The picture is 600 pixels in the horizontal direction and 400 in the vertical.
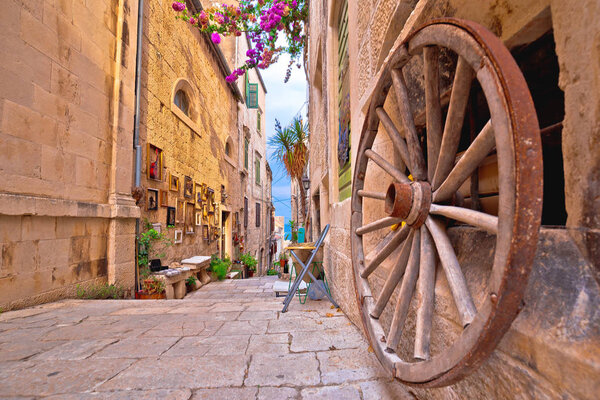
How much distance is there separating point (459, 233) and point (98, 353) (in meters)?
2.16

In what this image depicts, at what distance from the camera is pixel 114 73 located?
14.8 feet

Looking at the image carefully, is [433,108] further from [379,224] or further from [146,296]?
[146,296]

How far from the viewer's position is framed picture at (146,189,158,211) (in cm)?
525

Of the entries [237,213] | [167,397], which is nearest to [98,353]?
[167,397]

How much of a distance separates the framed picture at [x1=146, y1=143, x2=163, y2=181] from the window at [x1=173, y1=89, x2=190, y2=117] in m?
2.16

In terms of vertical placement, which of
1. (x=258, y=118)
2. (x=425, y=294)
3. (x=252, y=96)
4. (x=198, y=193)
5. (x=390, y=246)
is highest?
(x=252, y=96)

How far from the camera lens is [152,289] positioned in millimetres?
4711

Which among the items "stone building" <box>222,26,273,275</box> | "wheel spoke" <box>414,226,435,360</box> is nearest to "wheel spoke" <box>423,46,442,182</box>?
"wheel spoke" <box>414,226,435,360</box>

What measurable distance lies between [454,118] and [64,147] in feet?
13.7

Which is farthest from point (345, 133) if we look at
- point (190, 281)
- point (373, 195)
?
point (190, 281)

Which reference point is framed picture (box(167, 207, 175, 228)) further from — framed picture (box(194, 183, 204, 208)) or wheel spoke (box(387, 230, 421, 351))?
wheel spoke (box(387, 230, 421, 351))

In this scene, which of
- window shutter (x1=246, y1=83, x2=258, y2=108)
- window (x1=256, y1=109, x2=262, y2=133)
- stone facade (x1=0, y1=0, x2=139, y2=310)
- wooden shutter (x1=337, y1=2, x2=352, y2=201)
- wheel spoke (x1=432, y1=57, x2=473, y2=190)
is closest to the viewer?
wheel spoke (x1=432, y1=57, x2=473, y2=190)

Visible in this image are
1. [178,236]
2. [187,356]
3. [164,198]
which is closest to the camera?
[187,356]

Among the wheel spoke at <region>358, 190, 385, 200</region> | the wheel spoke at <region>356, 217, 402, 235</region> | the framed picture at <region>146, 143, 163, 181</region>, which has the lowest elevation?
the wheel spoke at <region>356, 217, 402, 235</region>
